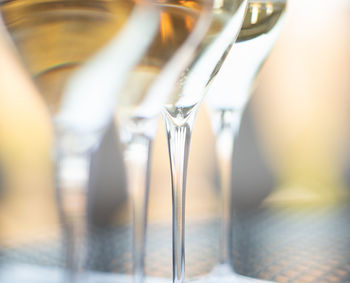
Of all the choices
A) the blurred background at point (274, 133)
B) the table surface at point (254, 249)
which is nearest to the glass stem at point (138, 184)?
the table surface at point (254, 249)

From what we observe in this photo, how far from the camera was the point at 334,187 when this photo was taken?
1.58 metres

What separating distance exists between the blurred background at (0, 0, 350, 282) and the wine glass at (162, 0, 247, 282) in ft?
3.88

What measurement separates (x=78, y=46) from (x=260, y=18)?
210mm

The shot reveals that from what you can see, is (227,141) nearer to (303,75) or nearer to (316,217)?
(316,217)

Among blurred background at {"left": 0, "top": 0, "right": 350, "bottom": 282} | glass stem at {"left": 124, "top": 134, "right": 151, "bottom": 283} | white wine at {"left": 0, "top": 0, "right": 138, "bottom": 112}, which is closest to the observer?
white wine at {"left": 0, "top": 0, "right": 138, "bottom": 112}

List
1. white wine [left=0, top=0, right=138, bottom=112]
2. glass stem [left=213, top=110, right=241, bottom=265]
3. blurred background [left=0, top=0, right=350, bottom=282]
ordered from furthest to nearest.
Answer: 1. blurred background [left=0, top=0, right=350, bottom=282]
2. glass stem [left=213, top=110, right=241, bottom=265]
3. white wine [left=0, top=0, right=138, bottom=112]

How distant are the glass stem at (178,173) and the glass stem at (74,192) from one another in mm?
43

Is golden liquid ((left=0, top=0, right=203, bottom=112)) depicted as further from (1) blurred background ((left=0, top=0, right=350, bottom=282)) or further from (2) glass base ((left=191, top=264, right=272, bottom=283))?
(1) blurred background ((left=0, top=0, right=350, bottom=282))

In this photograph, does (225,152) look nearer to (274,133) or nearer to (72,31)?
(72,31)

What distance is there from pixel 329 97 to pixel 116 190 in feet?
2.21

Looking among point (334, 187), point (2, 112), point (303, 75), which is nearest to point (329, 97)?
point (303, 75)

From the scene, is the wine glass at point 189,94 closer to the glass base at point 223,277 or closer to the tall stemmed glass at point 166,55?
the tall stemmed glass at point 166,55

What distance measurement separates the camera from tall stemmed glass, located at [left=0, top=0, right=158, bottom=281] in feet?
0.59

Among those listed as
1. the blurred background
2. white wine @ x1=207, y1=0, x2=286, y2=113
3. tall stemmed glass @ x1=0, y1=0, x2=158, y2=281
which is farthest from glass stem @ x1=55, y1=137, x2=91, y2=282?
the blurred background
